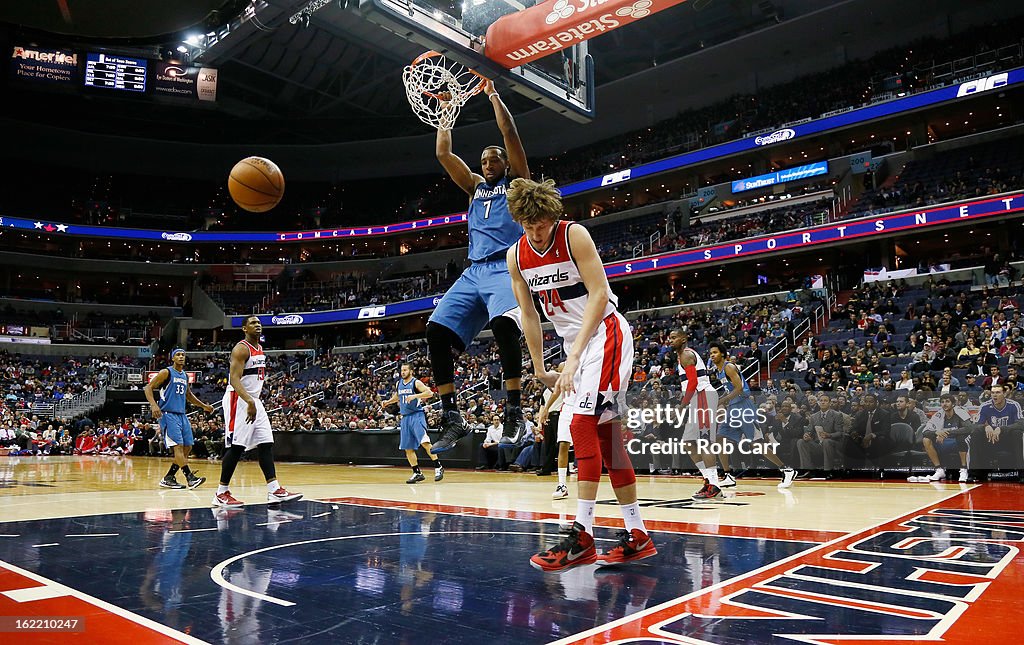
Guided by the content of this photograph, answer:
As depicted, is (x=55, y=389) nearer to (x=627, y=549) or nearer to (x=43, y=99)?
(x=43, y=99)

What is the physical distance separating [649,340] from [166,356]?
28018 mm

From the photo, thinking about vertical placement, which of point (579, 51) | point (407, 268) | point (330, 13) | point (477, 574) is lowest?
point (477, 574)

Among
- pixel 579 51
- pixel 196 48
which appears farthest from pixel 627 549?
pixel 196 48

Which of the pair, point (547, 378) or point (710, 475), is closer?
point (547, 378)

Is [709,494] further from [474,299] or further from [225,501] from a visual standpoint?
[225,501]

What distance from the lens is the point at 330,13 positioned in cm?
2239

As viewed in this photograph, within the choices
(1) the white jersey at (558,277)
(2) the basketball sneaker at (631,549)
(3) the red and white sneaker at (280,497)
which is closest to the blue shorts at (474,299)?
(1) the white jersey at (558,277)

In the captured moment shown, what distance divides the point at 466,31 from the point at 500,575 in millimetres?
5299

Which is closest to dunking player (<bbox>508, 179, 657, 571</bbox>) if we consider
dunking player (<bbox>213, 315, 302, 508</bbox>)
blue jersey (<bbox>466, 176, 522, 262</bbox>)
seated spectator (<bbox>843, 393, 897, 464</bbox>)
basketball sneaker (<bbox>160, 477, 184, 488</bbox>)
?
blue jersey (<bbox>466, 176, 522, 262</bbox>)

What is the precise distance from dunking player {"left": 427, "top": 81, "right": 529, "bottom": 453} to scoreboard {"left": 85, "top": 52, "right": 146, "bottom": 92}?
25.8m

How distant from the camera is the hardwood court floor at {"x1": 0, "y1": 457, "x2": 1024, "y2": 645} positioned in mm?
2574

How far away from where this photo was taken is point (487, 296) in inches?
169

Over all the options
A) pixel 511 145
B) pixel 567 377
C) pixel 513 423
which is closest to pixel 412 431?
pixel 513 423

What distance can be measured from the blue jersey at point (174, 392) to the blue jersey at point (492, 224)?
7.42 metres
